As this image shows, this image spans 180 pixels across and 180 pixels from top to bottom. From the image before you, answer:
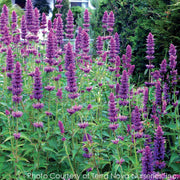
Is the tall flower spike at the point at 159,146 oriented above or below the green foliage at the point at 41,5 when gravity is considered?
below

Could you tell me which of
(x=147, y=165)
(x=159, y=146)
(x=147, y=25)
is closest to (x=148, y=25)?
(x=147, y=25)

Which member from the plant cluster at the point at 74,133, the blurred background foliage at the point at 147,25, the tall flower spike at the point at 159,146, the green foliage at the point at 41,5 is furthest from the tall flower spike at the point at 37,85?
the green foliage at the point at 41,5

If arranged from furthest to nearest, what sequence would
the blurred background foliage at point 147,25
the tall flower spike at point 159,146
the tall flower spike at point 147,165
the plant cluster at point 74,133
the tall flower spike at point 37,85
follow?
the blurred background foliage at point 147,25 → the tall flower spike at point 37,85 → the plant cluster at point 74,133 → the tall flower spike at point 159,146 → the tall flower spike at point 147,165

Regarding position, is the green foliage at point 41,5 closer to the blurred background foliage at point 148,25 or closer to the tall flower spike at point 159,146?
the blurred background foliage at point 148,25

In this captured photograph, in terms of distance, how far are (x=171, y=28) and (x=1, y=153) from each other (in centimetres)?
348

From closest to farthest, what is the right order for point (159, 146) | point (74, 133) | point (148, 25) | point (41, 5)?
point (159, 146) < point (74, 133) < point (148, 25) < point (41, 5)

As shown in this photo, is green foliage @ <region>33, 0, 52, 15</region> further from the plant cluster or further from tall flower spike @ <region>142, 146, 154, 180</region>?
tall flower spike @ <region>142, 146, 154, 180</region>

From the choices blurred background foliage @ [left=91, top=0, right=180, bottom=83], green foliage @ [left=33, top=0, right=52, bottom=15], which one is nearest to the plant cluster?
blurred background foliage @ [left=91, top=0, right=180, bottom=83]

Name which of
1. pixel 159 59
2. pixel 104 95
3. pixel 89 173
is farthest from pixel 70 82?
pixel 159 59

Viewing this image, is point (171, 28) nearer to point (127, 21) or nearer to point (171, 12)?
point (171, 12)

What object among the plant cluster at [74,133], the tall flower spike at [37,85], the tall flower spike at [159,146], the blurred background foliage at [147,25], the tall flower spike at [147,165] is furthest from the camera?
the blurred background foliage at [147,25]

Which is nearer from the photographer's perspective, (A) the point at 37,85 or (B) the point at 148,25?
(A) the point at 37,85

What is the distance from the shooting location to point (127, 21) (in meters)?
9.01

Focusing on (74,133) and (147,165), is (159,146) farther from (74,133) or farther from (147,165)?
(74,133)
